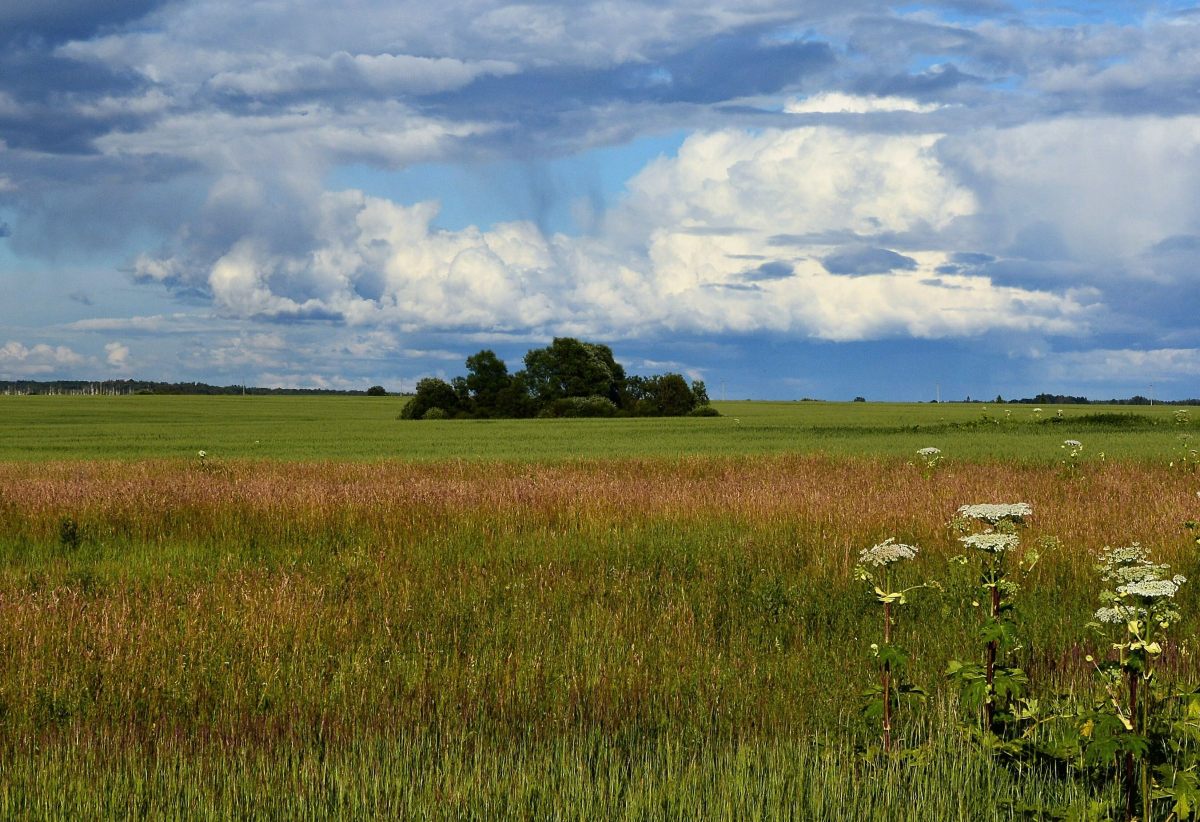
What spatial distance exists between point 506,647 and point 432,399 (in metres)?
81.2

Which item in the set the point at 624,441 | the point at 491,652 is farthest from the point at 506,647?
the point at 624,441

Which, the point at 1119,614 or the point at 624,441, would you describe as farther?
the point at 624,441

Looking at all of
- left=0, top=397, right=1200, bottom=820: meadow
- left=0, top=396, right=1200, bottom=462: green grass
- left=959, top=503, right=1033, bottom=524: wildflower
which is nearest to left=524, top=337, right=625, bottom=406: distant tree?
left=0, top=396, right=1200, bottom=462: green grass

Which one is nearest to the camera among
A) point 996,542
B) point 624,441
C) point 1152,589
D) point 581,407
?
point 1152,589

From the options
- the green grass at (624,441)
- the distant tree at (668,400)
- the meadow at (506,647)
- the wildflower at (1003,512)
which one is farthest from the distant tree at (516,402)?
the wildflower at (1003,512)

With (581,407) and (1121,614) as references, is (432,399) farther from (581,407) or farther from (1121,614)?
(1121,614)

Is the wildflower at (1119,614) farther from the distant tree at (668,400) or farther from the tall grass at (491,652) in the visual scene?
the distant tree at (668,400)

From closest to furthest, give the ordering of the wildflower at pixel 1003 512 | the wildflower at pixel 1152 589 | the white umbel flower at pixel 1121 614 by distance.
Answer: the wildflower at pixel 1152 589 < the white umbel flower at pixel 1121 614 < the wildflower at pixel 1003 512

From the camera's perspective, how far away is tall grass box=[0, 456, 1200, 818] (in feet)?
15.8

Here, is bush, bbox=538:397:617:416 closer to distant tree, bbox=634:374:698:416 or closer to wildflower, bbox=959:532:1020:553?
distant tree, bbox=634:374:698:416

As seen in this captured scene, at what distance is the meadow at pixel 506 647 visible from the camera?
481 centimetres

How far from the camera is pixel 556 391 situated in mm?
90375

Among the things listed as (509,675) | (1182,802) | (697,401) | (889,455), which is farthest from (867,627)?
(697,401)

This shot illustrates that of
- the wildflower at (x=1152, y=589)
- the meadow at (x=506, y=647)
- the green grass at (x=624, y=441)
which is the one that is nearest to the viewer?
the wildflower at (x=1152, y=589)
